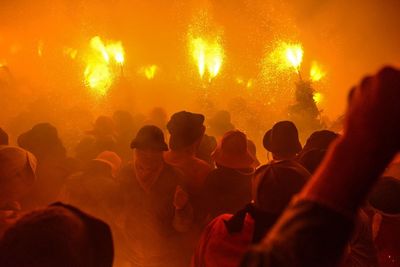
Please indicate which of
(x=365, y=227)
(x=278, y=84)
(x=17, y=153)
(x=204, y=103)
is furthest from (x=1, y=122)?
(x=278, y=84)

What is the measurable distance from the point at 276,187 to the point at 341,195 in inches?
34.9

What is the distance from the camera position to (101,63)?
1494 centimetres

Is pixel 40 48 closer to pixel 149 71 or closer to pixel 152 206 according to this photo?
pixel 149 71

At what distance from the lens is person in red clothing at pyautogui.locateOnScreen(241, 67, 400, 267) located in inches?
28.2

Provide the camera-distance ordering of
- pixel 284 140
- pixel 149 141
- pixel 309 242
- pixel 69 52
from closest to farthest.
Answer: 1. pixel 309 242
2. pixel 149 141
3. pixel 284 140
4. pixel 69 52

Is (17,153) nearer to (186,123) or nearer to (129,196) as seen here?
(129,196)

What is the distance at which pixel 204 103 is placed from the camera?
36.9ft

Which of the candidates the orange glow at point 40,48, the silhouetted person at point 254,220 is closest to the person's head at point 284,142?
the silhouetted person at point 254,220

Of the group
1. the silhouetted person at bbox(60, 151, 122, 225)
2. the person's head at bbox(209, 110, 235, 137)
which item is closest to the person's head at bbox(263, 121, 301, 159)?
the silhouetted person at bbox(60, 151, 122, 225)

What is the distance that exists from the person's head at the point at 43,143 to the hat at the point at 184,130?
4.38 ft

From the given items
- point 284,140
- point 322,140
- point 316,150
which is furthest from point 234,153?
point 322,140

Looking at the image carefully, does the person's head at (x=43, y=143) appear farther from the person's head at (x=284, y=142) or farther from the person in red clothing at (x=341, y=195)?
the person in red clothing at (x=341, y=195)

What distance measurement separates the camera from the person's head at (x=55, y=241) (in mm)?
1014

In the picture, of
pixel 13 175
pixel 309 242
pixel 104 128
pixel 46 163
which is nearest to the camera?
pixel 309 242
